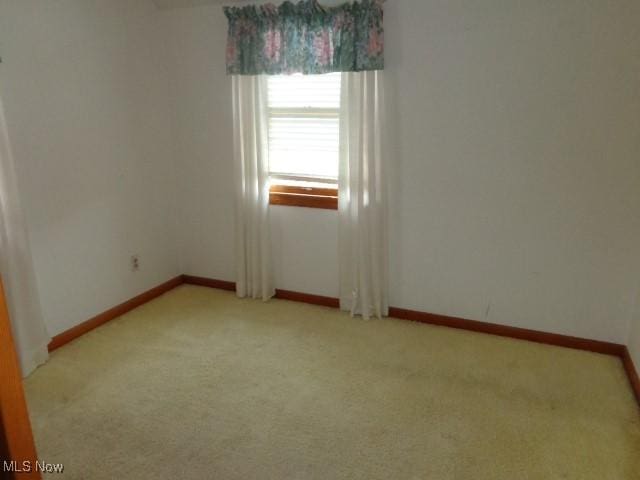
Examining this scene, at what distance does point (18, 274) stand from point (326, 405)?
175 cm

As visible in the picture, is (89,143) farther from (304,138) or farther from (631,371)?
(631,371)

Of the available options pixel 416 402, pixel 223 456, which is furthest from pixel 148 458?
pixel 416 402

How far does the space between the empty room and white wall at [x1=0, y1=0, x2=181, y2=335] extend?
0.6 inches

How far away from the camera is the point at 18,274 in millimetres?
2570

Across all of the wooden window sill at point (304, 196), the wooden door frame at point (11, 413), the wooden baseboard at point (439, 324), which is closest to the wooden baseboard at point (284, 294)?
the wooden baseboard at point (439, 324)

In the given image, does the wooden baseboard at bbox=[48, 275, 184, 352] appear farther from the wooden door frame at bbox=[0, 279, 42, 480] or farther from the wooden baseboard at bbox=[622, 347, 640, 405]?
the wooden baseboard at bbox=[622, 347, 640, 405]

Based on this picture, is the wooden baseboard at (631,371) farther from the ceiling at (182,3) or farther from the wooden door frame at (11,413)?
the ceiling at (182,3)

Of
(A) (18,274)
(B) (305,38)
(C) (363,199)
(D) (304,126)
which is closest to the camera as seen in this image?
(A) (18,274)

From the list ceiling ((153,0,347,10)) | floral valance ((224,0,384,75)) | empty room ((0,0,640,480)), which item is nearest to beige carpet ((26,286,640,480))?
empty room ((0,0,640,480))

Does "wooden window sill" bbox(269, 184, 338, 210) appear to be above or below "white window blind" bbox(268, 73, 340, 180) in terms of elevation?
below

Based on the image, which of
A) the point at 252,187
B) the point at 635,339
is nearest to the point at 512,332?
the point at 635,339

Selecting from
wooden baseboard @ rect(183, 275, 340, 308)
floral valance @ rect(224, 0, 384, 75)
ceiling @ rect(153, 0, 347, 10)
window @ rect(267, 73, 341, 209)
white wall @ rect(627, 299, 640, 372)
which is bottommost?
wooden baseboard @ rect(183, 275, 340, 308)

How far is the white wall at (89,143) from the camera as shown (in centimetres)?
266

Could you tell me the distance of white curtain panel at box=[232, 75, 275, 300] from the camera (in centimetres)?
329
